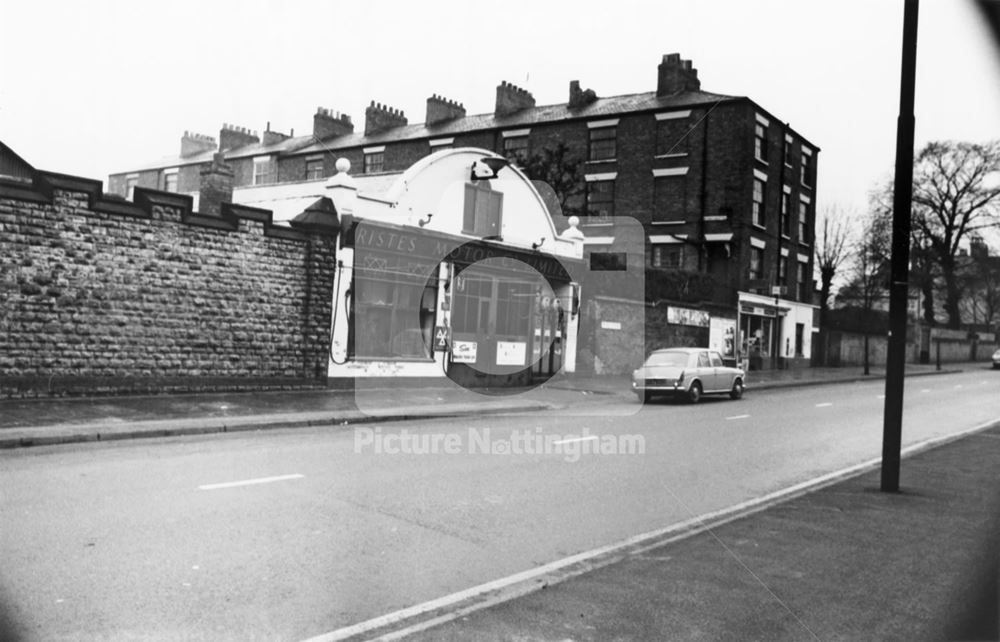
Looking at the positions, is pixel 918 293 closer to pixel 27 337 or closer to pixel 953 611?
pixel 953 611

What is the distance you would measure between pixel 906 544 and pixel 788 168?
37.1 metres

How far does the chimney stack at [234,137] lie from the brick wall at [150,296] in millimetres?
29995

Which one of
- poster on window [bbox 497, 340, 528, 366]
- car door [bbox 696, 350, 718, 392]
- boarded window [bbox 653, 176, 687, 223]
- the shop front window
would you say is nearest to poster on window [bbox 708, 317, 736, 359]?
boarded window [bbox 653, 176, 687, 223]

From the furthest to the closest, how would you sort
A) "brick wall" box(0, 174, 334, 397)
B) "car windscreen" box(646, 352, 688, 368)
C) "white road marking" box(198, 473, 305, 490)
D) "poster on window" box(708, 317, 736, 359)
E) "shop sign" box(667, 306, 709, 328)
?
1. "poster on window" box(708, 317, 736, 359)
2. "shop sign" box(667, 306, 709, 328)
3. "car windscreen" box(646, 352, 688, 368)
4. "brick wall" box(0, 174, 334, 397)
5. "white road marking" box(198, 473, 305, 490)

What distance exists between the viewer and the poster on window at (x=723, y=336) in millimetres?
34188

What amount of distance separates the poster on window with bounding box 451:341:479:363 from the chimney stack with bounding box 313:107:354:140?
83.5 ft

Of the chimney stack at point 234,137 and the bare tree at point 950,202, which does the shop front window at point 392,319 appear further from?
the chimney stack at point 234,137

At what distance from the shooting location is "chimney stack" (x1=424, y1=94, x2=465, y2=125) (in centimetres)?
4281

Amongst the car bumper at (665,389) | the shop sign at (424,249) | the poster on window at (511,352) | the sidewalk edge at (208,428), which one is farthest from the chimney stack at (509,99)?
the sidewalk edge at (208,428)

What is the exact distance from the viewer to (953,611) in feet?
14.4

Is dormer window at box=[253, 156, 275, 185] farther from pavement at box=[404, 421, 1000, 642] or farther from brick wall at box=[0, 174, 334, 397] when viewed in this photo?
pavement at box=[404, 421, 1000, 642]

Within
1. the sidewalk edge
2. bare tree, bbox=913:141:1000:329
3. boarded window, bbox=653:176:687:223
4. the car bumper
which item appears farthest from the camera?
boarded window, bbox=653:176:687:223

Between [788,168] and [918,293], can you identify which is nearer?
[918,293]

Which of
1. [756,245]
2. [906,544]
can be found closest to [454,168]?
[906,544]
